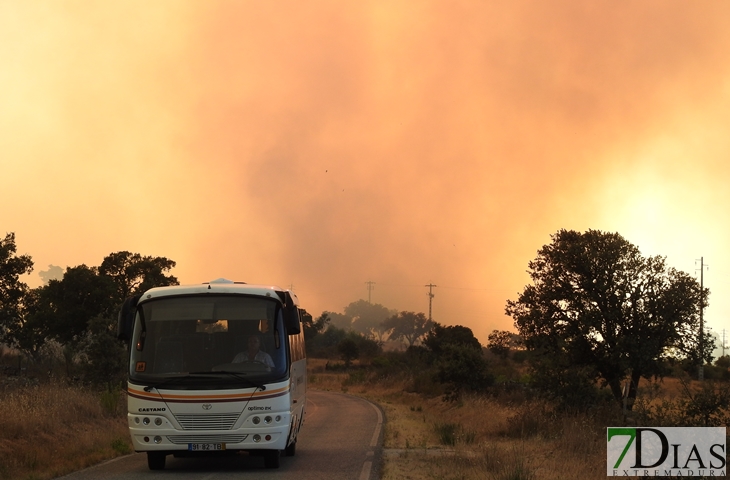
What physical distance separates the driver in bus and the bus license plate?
1.51 m

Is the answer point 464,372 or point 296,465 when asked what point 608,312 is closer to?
point 464,372

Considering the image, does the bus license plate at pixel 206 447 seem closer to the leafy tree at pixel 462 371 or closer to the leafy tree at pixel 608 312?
the leafy tree at pixel 608 312

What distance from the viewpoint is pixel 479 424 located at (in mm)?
24984

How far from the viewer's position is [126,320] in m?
13.8

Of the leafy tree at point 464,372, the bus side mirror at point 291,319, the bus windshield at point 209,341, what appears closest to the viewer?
the bus windshield at point 209,341

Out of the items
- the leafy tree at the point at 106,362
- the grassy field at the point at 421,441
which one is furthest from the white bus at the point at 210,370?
the leafy tree at the point at 106,362

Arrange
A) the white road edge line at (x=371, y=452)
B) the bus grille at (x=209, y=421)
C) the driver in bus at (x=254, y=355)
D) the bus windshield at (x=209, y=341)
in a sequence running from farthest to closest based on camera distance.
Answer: the driver in bus at (x=254, y=355)
the bus windshield at (x=209, y=341)
the white road edge line at (x=371, y=452)
the bus grille at (x=209, y=421)

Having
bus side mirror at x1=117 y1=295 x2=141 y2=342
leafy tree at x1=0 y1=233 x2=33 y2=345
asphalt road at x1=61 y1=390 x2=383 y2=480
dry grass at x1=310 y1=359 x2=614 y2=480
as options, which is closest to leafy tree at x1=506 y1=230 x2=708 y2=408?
dry grass at x1=310 y1=359 x2=614 y2=480

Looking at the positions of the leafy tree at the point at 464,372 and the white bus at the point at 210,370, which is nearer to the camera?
the white bus at the point at 210,370

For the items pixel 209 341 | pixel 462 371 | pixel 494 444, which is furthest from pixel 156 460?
pixel 462 371

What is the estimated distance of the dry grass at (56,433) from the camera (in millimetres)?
15086

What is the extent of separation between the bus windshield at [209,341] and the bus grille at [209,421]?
1.73 feet

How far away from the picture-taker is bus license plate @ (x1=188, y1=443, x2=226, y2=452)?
13570mm

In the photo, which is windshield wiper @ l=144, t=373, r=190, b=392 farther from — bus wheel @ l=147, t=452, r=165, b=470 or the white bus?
bus wheel @ l=147, t=452, r=165, b=470
